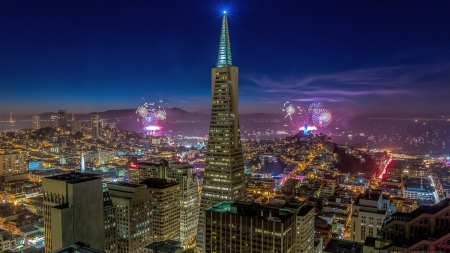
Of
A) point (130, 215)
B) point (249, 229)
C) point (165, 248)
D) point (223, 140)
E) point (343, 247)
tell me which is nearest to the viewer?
point (249, 229)

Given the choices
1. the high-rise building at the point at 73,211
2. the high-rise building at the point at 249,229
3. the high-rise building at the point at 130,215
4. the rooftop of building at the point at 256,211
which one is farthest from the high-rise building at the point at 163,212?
the rooftop of building at the point at 256,211

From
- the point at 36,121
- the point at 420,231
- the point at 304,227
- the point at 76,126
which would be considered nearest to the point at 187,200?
the point at 304,227

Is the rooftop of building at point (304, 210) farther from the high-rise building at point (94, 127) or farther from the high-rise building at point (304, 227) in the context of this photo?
the high-rise building at point (94, 127)

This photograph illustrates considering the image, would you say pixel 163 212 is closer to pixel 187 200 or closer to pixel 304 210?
pixel 187 200

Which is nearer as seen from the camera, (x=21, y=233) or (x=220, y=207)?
(x=220, y=207)

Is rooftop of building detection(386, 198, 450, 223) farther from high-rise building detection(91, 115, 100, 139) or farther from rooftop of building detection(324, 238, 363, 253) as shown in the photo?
high-rise building detection(91, 115, 100, 139)

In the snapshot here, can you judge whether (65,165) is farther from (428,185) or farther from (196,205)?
(428,185)

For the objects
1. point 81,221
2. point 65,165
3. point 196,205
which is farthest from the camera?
point 65,165

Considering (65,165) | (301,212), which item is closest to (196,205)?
(301,212)
